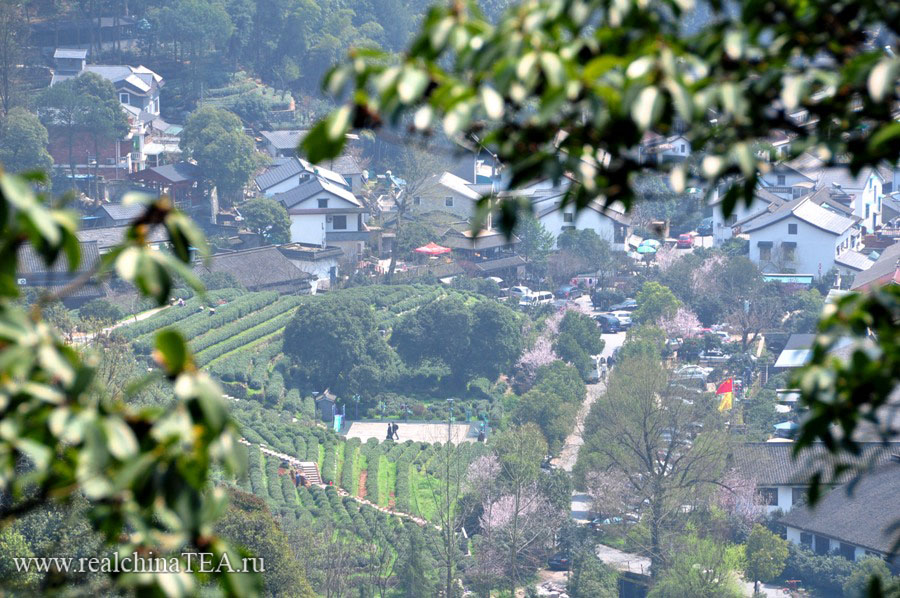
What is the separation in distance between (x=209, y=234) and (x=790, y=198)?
17.6m

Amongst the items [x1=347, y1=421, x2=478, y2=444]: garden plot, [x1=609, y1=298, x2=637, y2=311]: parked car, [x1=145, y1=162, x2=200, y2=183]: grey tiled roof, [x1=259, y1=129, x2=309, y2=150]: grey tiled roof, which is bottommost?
[x1=347, y1=421, x2=478, y2=444]: garden plot

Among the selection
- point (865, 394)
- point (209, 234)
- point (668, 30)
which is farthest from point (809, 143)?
point (209, 234)

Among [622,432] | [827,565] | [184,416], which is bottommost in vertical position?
[827,565]

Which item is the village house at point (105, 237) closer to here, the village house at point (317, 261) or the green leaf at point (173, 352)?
the village house at point (317, 261)

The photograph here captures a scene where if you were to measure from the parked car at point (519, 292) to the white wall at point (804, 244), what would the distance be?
21.0 ft

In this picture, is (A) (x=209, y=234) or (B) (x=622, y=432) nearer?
(B) (x=622, y=432)

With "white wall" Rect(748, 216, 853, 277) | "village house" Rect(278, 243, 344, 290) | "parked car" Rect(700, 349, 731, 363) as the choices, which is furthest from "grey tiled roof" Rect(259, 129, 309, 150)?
"parked car" Rect(700, 349, 731, 363)

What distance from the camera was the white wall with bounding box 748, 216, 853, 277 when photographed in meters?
30.8

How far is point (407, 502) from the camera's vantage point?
17797 mm

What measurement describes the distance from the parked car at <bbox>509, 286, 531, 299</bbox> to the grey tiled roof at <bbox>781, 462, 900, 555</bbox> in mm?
13720

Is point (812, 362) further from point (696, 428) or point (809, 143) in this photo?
point (696, 428)

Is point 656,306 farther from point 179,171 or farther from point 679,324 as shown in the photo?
point 179,171

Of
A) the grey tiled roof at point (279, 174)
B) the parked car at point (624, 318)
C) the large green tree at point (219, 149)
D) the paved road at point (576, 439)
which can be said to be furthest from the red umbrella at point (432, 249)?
the paved road at point (576, 439)

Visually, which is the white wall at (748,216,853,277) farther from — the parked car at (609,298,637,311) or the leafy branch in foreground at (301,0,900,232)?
the leafy branch in foreground at (301,0,900,232)
